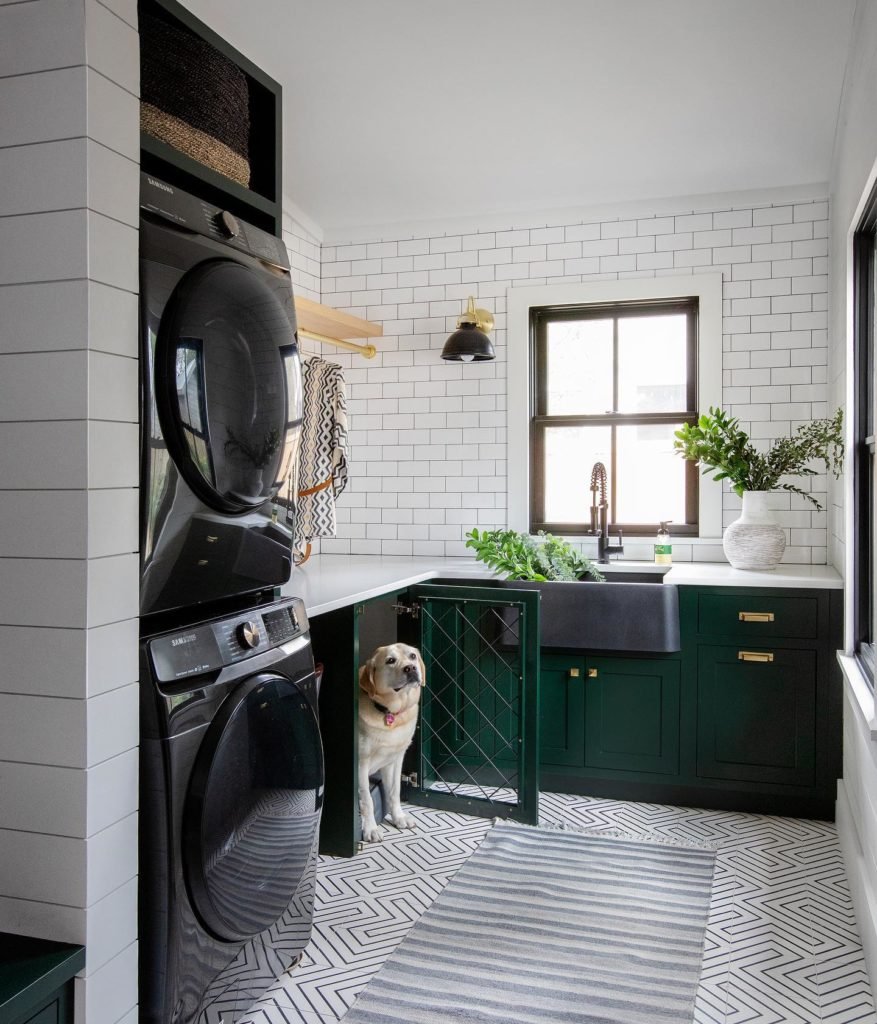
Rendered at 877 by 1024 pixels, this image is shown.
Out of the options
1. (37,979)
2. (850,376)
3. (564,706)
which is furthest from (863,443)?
(37,979)

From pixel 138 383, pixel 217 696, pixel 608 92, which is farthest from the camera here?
pixel 608 92

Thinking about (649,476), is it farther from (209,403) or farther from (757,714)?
(209,403)

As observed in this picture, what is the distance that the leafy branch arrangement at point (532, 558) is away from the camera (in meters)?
3.48

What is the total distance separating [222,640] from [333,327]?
247cm

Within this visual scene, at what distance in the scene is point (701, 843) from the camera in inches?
118

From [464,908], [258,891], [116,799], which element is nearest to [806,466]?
[464,908]

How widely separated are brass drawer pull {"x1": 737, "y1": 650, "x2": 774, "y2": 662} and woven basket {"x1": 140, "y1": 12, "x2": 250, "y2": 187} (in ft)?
7.87

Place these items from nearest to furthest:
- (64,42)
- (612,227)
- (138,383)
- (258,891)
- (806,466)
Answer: (64,42) → (138,383) → (258,891) → (806,466) → (612,227)

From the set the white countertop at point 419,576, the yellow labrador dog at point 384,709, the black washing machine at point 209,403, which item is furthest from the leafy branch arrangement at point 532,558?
the black washing machine at point 209,403

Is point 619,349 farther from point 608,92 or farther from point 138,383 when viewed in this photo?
point 138,383

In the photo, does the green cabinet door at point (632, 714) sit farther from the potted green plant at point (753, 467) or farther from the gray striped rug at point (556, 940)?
the potted green plant at point (753, 467)

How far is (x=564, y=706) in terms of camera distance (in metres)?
3.44

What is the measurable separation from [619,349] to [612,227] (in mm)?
556

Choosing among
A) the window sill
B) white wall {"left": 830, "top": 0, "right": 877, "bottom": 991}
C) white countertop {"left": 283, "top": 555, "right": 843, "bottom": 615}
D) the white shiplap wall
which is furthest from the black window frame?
the window sill
